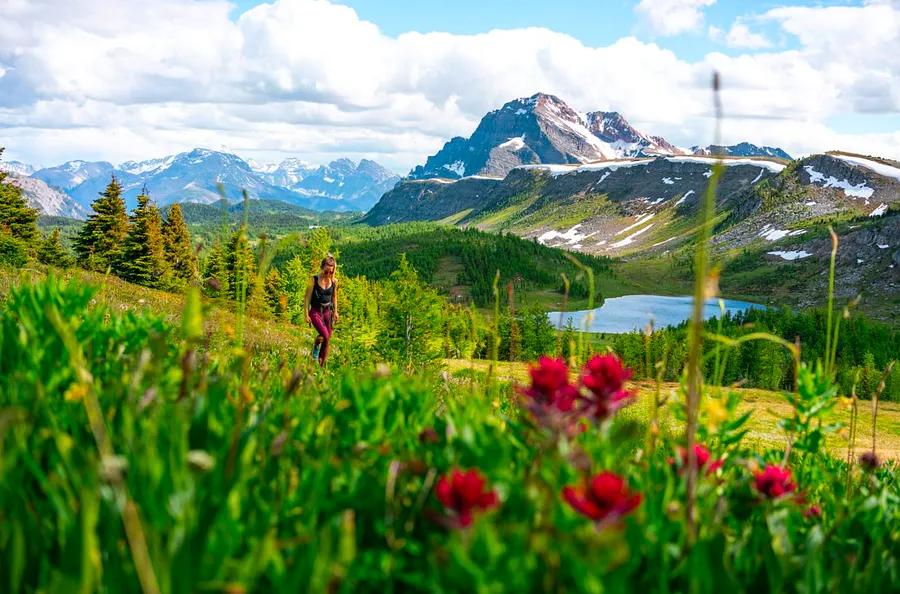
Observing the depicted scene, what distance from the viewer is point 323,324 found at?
15.6 metres

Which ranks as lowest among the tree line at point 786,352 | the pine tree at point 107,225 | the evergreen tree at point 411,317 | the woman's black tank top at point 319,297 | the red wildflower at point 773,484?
the tree line at point 786,352

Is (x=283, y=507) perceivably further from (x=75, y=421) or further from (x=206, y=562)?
(x=75, y=421)

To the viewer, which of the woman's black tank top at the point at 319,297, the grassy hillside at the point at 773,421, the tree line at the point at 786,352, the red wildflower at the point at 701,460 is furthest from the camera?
the tree line at the point at 786,352

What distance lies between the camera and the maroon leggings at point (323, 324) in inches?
602

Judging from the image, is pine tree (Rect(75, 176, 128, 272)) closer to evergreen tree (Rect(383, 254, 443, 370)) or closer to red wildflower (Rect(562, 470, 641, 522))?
evergreen tree (Rect(383, 254, 443, 370))

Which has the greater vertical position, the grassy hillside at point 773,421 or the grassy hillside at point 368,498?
the grassy hillside at point 368,498

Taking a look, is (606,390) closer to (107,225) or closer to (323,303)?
(323,303)

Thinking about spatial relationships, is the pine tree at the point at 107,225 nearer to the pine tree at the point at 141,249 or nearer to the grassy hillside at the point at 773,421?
the pine tree at the point at 141,249

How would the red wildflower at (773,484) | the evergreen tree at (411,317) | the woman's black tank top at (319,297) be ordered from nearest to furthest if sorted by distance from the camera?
the red wildflower at (773,484), the woman's black tank top at (319,297), the evergreen tree at (411,317)

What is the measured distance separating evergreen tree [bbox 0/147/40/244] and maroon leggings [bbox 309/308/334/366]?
192 ft

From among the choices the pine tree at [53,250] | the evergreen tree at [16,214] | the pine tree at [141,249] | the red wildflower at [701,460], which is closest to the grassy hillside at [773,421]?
the red wildflower at [701,460]

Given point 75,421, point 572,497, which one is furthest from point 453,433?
point 75,421

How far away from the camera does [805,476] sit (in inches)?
171

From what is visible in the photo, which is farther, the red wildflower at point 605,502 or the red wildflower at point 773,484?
the red wildflower at point 773,484
